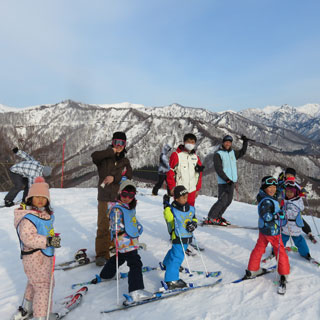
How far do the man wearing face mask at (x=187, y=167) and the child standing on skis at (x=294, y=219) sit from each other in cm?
164

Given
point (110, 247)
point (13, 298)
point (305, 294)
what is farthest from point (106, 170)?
point (305, 294)

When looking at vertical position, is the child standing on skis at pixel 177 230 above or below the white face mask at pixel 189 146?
below

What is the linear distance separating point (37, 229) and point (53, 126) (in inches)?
6686

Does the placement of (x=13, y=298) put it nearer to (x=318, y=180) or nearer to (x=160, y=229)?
(x=160, y=229)

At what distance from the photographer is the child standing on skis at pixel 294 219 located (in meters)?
4.14

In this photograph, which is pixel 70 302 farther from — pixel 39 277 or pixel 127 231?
pixel 127 231

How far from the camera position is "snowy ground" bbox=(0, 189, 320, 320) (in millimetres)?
2836

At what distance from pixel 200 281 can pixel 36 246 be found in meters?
2.23

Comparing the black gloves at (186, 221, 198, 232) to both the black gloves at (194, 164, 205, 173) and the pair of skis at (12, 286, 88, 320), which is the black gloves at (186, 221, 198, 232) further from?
the black gloves at (194, 164, 205, 173)

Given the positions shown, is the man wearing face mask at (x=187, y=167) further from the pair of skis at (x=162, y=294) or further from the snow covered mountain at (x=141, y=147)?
the snow covered mountain at (x=141, y=147)

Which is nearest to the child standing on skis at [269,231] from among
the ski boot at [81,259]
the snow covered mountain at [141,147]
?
the ski boot at [81,259]

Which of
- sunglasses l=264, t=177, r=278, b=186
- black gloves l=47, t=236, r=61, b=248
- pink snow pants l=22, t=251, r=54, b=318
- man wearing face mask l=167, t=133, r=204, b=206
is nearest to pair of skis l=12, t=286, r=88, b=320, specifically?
pink snow pants l=22, t=251, r=54, b=318

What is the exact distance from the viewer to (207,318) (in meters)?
2.69

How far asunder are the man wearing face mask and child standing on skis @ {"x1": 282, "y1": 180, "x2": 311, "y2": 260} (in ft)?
5.37
